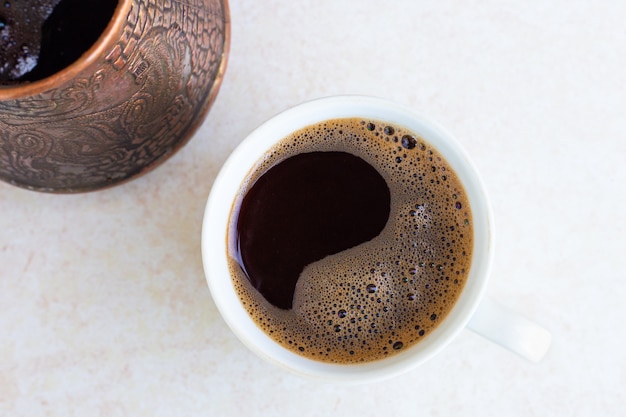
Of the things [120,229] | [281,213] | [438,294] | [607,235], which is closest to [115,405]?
[120,229]

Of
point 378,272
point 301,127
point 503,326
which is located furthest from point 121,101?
point 503,326

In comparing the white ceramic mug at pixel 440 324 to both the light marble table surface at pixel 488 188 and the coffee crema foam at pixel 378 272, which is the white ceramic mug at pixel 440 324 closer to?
the coffee crema foam at pixel 378 272

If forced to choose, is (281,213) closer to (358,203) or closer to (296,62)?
→ (358,203)

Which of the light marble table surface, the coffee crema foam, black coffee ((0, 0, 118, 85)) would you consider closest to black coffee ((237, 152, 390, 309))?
the coffee crema foam

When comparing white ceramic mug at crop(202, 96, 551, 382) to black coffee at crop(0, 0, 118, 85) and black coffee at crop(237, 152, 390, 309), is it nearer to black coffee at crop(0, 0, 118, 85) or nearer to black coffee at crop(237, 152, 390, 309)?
black coffee at crop(237, 152, 390, 309)

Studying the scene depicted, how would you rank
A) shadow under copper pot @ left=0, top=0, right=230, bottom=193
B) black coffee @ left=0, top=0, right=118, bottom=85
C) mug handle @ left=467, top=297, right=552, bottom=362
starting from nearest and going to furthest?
1. shadow under copper pot @ left=0, top=0, right=230, bottom=193
2. mug handle @ left=467, top=297, right=552, bottom=362
3. black coffee @ left=0, top=0, right=118, bottom=85

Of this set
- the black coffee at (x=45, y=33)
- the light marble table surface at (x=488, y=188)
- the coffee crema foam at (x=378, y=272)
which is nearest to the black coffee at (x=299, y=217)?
the coffee crema foam at (x=378, y=272)
